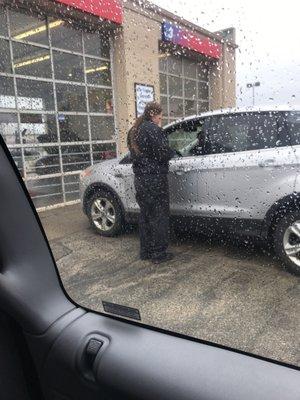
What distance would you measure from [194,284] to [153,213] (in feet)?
0.99

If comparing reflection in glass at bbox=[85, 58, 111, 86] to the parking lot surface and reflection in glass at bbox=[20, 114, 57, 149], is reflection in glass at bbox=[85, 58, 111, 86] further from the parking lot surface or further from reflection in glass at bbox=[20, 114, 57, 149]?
the parking lot surface

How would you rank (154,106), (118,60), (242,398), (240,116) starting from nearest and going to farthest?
(242,398)
(240,116)
(154,106)
(118,60)

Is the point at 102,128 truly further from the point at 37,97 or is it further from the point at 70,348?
the point at 70,348

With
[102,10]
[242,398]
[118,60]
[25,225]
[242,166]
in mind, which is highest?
[102,10]

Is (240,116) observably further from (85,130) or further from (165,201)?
Result: (85,130)

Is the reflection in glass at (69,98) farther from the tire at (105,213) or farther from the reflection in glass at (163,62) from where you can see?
the tire at (105,213)

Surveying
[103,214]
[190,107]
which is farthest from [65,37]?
[103,214]

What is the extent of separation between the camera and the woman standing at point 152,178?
1262 millimetres

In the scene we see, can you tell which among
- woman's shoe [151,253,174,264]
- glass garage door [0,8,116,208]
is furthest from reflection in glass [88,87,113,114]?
woman's shoe [151,253,174,264]

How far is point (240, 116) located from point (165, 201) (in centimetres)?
41

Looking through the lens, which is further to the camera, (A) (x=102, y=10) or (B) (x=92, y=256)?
(B) (x=92, y=256)

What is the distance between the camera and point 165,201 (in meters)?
1.33

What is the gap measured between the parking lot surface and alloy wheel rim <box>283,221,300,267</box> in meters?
0.05

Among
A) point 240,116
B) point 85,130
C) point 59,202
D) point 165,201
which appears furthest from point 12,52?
point 240,116
